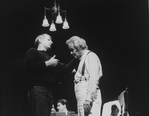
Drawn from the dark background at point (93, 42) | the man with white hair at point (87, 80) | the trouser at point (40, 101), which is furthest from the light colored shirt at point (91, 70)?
the trouser at point (40, 101)

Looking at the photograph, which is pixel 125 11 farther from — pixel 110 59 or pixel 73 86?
pixel 73 86

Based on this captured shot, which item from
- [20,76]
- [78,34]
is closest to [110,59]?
[78,34]

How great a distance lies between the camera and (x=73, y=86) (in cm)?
213

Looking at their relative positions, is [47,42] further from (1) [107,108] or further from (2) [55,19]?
(1) [107,108]

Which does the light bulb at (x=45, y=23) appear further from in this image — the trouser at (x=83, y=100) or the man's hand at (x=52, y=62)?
the trouser at (x=83, y=100)

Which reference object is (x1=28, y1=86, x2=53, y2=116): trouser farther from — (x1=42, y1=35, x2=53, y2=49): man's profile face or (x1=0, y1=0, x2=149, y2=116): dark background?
(x1=42, y1=35, x2=53, y2=49): man's profile face

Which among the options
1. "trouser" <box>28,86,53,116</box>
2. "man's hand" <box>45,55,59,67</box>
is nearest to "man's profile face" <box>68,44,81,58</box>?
"man's hand" <box>45,55,59,67</box>

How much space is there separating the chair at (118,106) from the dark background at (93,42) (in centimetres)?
5

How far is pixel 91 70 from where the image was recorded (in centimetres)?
197

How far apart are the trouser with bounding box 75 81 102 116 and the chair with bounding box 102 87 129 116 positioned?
122 mm

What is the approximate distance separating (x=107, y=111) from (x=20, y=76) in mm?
999

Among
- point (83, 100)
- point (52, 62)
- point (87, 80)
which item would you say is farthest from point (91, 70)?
point (52, 62)

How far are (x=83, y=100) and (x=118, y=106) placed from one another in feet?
1.45

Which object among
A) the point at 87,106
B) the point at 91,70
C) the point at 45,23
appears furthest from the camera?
the point at 45,23
